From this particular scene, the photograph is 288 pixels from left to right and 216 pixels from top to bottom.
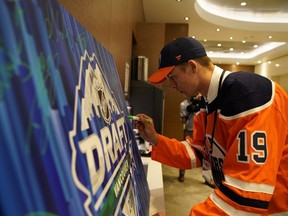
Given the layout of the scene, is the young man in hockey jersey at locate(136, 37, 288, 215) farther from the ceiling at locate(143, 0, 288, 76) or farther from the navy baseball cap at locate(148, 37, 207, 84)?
the ceiling at locate(143, 0, 288, 76)

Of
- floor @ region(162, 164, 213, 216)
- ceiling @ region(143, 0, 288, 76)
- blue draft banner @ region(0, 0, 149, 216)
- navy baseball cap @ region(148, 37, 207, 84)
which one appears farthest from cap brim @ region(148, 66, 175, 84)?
ceiling @ region(143, 0, 288, 76)

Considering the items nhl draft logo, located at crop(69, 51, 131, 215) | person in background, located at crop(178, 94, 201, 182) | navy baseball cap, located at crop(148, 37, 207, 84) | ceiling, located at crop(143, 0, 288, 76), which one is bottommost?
person in background, located at crop(178, 94, 201, 182)

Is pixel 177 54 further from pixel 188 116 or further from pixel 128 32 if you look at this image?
pixel 188 116

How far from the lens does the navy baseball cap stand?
1003 mm

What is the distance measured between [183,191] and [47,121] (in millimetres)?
3495

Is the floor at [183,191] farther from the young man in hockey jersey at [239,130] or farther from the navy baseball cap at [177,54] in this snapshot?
the navy baseball cap at [177,54]

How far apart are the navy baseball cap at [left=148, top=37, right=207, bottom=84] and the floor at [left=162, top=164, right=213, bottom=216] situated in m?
2.18

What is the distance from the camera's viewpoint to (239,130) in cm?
83

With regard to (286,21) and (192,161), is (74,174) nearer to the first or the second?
(192,161)

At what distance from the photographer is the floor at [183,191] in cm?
296

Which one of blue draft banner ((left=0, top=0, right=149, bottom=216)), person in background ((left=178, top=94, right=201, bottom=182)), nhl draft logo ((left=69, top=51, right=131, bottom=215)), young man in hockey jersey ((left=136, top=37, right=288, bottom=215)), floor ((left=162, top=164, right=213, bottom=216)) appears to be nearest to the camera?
blue draft banner ((left=0, top=0, right=149, bottom=216))

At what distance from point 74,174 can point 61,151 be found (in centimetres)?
5

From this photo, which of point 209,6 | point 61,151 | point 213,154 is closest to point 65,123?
point 61,151

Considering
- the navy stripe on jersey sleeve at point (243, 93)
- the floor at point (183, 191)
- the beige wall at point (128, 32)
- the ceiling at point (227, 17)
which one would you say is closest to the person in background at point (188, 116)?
the floor at point (183, 191)
